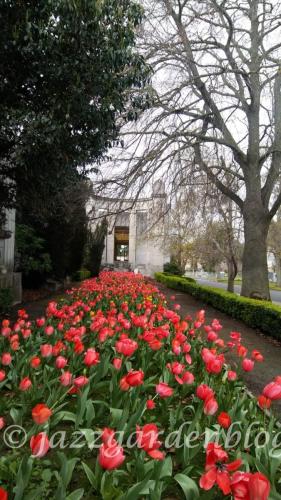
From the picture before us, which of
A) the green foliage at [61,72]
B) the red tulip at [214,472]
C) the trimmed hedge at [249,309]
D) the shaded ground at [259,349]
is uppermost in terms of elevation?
the green foliage at [61,72]

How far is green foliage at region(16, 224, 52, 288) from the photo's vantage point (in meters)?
13.7

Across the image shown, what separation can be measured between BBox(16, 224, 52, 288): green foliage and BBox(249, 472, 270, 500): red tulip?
13.1 meters

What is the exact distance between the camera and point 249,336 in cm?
880

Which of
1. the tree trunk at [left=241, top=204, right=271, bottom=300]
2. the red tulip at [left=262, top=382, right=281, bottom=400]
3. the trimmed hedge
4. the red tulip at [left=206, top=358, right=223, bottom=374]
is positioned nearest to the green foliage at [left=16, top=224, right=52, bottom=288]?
the trimmed hedge

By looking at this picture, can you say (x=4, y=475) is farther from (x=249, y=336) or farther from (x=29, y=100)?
(x=249, y=336)

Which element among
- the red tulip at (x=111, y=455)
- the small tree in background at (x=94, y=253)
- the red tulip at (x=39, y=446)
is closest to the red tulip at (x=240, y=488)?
the red tulip at (x=111, y=455)

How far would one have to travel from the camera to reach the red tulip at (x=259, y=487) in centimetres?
119

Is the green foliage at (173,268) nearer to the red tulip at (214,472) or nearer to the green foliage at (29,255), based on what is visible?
the green foliage at (29,255)

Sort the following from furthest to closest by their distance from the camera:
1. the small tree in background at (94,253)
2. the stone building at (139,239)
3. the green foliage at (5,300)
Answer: the small tree in background at (94,253) → the stone building at (139,239) → the green foliage at (5,300)

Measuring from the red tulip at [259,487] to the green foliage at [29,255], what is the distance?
43.1ft

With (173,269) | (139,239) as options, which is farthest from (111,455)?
(173,269)

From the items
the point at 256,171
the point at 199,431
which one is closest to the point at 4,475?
the point at 199,431

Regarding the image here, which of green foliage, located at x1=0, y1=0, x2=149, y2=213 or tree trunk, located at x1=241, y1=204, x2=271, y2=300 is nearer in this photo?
green foliage, located at x1=0, y1=0, x2=149, y2=213

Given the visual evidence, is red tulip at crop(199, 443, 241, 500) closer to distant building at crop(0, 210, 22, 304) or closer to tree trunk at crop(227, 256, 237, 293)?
distant building at crop(0, 210, 22, 304)
